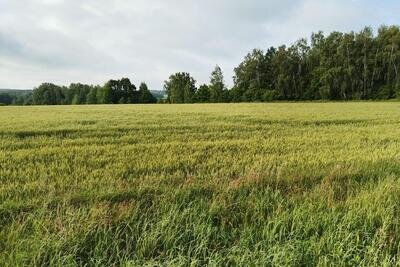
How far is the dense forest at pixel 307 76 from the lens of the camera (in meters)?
88.4

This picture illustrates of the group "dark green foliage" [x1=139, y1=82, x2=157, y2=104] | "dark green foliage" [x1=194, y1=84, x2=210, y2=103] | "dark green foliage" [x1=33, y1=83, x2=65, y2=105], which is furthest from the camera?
"dark green foliage" [x1=33, y1=83, x2=65, y2=105]

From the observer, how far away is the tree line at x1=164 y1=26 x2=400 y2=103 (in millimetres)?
88312

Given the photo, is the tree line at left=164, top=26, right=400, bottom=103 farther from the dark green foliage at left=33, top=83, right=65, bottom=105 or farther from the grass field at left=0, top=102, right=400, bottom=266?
the grass field at left=0, top=102, right=400, bottom=266

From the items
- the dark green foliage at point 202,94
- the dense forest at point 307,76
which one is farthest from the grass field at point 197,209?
the dark green foliage at point 202,94

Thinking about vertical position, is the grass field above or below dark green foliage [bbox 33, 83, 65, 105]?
below

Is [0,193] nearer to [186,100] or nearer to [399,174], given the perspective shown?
[399,174]

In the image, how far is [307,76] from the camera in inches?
3858

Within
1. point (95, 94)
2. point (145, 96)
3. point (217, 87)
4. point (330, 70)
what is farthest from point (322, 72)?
point (95, 94)

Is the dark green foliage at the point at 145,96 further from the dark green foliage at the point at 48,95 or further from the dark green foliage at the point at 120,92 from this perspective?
the dark green foliage at the point at 48,95

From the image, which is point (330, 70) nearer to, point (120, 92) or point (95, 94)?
point (120, 92)

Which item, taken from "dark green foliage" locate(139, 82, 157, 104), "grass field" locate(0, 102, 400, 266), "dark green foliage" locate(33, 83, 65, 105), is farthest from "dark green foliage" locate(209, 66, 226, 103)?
"grass field" locate(0, 102, 400, 266)

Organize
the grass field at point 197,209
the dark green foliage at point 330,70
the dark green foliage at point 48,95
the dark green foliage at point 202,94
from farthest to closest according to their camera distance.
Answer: the dark green foliage at point 48,95 < the dark green foliage at point 202,94 < the dark green foliage at point 330,70 < the grass field at point 197,209

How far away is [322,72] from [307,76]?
5656 mm

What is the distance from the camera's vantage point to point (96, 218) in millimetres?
5012
